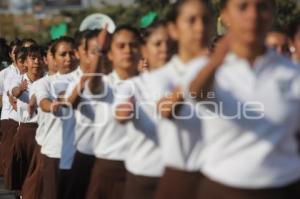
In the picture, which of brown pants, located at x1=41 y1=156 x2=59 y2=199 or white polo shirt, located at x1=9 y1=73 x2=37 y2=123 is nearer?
brown pants, located at x1=41 y1=156 x2=59 y2=199

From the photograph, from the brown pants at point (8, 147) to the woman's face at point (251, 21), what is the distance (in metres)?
7.20

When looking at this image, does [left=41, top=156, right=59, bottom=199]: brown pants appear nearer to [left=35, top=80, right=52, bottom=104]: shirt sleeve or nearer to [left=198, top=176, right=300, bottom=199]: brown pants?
[left=35, top=80, right=52, bottom=104]: shirt sleeve

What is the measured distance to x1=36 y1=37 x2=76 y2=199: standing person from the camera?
728 cm

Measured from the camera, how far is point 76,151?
23.2ft

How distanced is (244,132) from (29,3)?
90.6 metres

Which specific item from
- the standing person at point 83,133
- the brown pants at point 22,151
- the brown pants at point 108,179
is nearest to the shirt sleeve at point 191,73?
the brown pants at point 108,179

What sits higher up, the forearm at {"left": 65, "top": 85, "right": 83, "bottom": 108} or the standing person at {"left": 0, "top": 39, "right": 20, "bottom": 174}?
the forearm at {"left": 65, "top": 85, "right": 83, "bottom": 108}

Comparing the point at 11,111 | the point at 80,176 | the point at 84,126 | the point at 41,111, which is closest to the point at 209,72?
the point at 84,126

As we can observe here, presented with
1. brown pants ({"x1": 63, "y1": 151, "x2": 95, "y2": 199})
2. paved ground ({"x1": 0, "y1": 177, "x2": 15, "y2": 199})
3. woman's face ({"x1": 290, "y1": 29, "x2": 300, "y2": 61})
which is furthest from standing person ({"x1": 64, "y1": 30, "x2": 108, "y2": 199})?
paved ground ({"x1": 0, "y1": 177, "x2": 15, "y2": 199})

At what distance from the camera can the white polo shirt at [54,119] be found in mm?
7223

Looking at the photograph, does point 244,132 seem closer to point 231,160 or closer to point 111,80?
point 231,160

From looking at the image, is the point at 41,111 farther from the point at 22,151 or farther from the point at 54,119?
the point at 22,151

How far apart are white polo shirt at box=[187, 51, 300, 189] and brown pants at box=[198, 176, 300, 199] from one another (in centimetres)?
2

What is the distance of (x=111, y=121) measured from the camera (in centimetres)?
607
